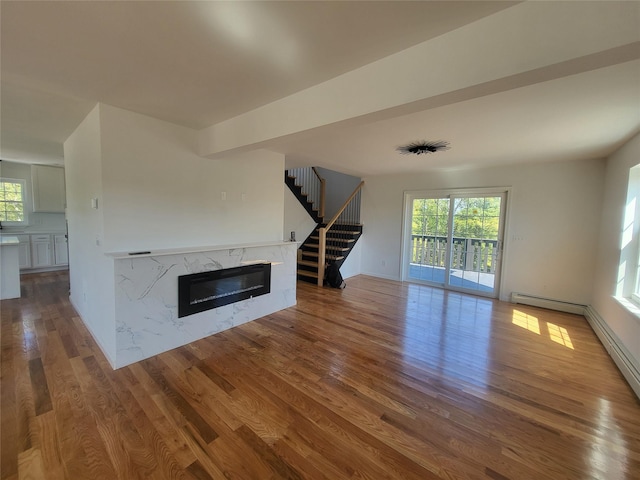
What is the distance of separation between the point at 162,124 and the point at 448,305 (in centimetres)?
481

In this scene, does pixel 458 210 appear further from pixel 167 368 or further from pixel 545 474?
pixel 167 368

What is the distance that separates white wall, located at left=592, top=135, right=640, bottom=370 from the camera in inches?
102

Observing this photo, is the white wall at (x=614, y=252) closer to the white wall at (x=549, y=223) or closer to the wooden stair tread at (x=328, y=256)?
the white wall at (x=549, y=223)

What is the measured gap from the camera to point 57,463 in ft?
4.84

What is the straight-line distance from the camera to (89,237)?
2951mm

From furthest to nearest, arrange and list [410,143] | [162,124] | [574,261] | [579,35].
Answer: [574,261]
[410,143]
[162,124]
[579,35]

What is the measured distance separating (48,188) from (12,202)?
0.82m

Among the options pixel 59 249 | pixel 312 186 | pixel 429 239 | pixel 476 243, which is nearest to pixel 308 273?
pixel 312 186

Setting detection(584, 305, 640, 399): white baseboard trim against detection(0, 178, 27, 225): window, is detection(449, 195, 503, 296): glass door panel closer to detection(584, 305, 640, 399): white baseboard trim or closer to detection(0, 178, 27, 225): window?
detection(584, 305, 640, 399): white baseboard trim

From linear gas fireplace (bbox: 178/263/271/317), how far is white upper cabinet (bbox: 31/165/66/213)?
5443mm

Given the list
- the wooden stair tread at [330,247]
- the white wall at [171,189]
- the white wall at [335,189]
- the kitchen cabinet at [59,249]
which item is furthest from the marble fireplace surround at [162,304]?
the kitchen cabinet at [59,249]

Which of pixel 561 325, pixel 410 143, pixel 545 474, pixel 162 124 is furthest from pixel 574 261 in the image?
pixel 162 124

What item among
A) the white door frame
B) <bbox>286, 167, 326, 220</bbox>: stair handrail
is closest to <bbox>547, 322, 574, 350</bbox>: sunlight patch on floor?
the white door frame

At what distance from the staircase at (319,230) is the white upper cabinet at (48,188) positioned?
16.6ft
